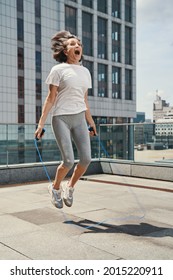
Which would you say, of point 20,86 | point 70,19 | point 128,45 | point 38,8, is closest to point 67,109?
point 20,86

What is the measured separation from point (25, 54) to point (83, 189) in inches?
1623

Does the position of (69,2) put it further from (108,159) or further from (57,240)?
(57,240)

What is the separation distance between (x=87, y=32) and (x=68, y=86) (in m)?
50.0

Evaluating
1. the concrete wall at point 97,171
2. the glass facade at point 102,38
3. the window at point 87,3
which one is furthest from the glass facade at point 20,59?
the concrete wall at point 97,171

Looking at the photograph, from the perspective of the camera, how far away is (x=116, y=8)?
57.1 metres

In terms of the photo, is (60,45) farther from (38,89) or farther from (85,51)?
(85,51)

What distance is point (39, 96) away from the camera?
48.2 meters

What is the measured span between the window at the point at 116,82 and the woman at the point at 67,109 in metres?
52.3

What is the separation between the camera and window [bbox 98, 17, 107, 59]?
177 ft

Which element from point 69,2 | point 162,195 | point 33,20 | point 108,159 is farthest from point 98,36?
point 162,195

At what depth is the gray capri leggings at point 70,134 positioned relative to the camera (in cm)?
456

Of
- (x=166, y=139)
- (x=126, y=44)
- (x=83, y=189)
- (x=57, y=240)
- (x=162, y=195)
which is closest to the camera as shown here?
(x=57, y=240)

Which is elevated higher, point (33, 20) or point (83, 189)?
point (33, 20)

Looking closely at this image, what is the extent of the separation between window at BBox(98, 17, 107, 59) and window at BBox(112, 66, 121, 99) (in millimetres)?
3121
